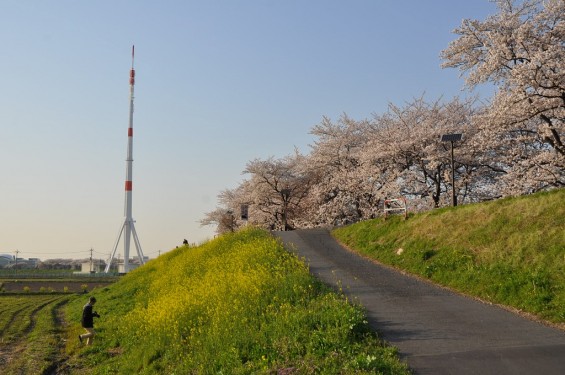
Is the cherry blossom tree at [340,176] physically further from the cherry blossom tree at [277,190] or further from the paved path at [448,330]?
the paved path at [448,330]

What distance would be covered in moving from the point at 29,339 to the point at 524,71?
23.2 meters

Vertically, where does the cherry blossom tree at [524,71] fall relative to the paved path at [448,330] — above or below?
above

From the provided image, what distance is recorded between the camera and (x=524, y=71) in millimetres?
21000

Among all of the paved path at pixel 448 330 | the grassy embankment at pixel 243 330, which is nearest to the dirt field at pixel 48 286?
the grassy embankment at pixel 243 330

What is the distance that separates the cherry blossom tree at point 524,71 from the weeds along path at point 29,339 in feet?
68.7

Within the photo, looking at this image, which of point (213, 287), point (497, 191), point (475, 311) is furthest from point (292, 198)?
point (475, 311)

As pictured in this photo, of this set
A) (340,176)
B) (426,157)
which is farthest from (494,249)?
(340,176)

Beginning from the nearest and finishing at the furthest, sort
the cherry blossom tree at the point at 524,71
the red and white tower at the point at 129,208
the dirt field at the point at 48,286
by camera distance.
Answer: the cherry blossom tree at the point at 524,71 → the dirt field at the point at 48,286 → the red and white tower at the point at 129,208

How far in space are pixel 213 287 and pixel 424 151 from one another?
68.1 feet

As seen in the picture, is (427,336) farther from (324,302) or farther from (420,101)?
(420,101)

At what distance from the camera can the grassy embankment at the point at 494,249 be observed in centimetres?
1250

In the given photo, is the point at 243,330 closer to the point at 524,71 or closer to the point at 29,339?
the point at 29,339

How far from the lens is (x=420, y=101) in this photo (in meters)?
39.1

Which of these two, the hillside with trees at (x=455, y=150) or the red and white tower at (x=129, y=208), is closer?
the hillside with trees at (x=455, y=150)
